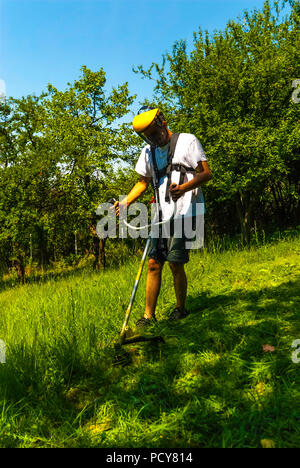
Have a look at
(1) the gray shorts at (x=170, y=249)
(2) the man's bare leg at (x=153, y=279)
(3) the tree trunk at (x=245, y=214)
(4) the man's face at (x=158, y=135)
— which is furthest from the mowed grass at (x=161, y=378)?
(3) the tree trunk at (x=245, y=214)

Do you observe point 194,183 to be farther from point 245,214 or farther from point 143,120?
point 245,214

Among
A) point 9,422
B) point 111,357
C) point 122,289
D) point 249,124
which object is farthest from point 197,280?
point 249,124

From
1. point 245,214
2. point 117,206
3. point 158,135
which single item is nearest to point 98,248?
point 245,214

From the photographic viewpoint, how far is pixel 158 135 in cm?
327

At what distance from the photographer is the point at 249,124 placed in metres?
10.2

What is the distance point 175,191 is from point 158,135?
25.6 inches

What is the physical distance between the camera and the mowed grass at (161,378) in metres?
1.92

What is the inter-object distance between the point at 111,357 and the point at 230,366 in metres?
1.04

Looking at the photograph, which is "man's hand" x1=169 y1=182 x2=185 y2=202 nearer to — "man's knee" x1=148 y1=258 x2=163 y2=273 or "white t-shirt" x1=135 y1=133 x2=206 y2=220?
"white t-shirt" x1=135 y1=133 x2=206 y2=220

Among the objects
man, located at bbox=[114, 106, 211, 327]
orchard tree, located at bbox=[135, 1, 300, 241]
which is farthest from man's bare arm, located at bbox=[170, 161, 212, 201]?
orchard tree, located at bbox=[135, 1, 300, 241]

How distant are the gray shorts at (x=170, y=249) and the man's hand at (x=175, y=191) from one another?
398 mm

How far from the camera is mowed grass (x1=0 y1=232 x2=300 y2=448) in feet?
6.29

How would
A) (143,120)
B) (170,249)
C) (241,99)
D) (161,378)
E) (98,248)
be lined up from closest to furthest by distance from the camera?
(161,378), (143,120), (170,249), (241,99), (98,248)
